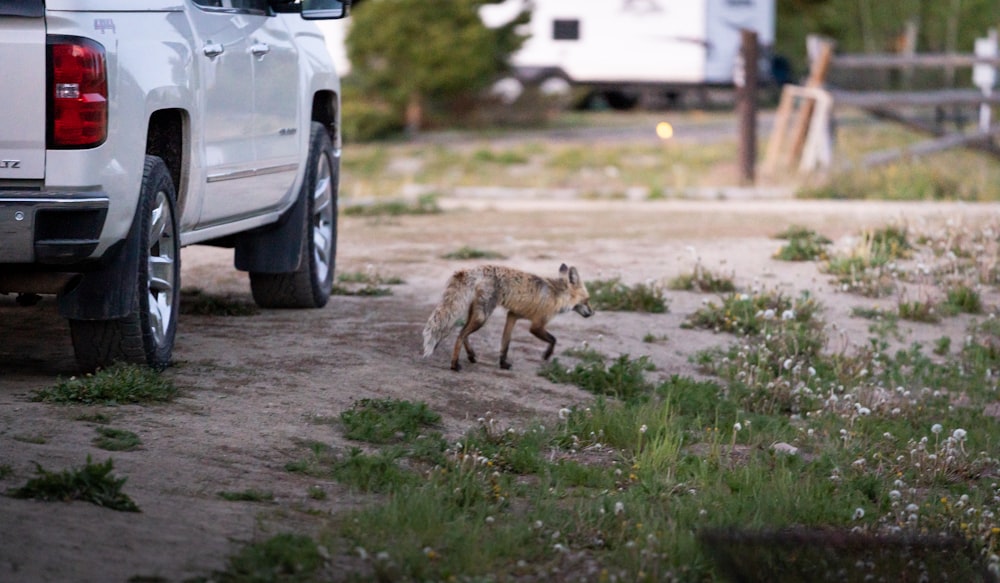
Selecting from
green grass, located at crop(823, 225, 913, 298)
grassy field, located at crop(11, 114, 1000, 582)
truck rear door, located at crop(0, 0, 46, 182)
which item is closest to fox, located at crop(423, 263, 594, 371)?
grassy field, located at crop(11, 114, 1000, 582)

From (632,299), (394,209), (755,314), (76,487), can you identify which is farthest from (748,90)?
(76,487)

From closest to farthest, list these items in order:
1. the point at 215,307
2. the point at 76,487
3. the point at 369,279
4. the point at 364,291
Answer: the point at 76,487
the point at 215,307
the point at 364,291
the point at 369,279

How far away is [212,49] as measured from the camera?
22.3 feet

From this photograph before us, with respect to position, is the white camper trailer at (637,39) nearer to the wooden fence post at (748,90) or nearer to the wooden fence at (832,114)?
the wooden fence at (832,114)

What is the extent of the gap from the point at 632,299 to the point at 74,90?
440 cm

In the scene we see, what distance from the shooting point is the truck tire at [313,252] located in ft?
28.2

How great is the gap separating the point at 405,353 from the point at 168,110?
181 centimetres

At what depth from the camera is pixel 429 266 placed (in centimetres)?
1083

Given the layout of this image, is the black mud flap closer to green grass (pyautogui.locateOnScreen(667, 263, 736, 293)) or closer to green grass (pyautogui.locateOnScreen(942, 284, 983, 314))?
green grass (pyautogui.locateOnScreen(667, 263, 736, 293))

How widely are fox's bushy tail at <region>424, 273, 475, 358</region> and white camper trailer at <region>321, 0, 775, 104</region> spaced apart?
20.7m

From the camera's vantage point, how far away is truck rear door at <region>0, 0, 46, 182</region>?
18.5ft

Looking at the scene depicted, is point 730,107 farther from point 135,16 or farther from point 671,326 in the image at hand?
point 135,16

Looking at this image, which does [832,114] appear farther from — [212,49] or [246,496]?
[246,496]

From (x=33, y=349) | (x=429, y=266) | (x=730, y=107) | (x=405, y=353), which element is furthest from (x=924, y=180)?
(x=730, y=107)
